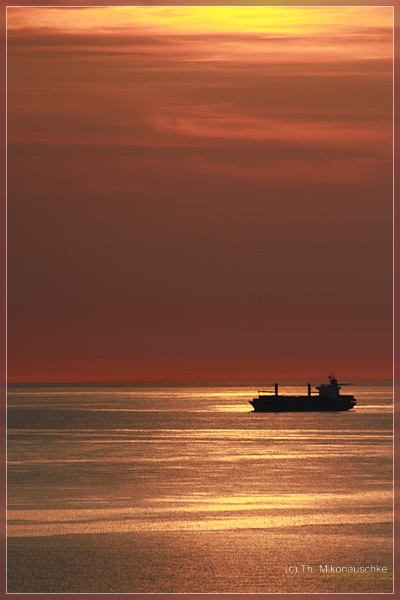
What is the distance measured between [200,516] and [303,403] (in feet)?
254

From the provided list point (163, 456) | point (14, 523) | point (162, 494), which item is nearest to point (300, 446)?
point (163, 456)

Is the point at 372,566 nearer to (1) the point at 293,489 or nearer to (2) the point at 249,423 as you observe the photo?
(1) the point at 293,489

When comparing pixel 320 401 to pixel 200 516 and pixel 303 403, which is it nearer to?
pixel 303 403

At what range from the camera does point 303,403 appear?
122m

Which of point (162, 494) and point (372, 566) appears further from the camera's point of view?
point (162, 494)

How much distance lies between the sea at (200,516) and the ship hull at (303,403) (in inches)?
1003

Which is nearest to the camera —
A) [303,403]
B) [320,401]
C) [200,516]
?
[200,516]

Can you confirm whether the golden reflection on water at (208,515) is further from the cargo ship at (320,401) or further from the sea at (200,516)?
the cargo ship at (320,401)

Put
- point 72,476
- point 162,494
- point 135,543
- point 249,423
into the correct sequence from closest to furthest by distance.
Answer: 1. point 135,543
2. point 162,494
3. point 72,476
4. point 249,423

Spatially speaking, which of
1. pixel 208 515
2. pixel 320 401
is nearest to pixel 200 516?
pixel 208 515

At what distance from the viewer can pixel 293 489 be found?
56531 millimetres

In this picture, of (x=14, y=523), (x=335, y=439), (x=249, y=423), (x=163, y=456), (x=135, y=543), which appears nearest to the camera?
(x=135, y=543)

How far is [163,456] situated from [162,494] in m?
23.1

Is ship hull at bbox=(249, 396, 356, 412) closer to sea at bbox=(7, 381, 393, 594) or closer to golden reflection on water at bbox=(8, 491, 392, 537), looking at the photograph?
sea at bbox=(7, 381, 393, 594)
